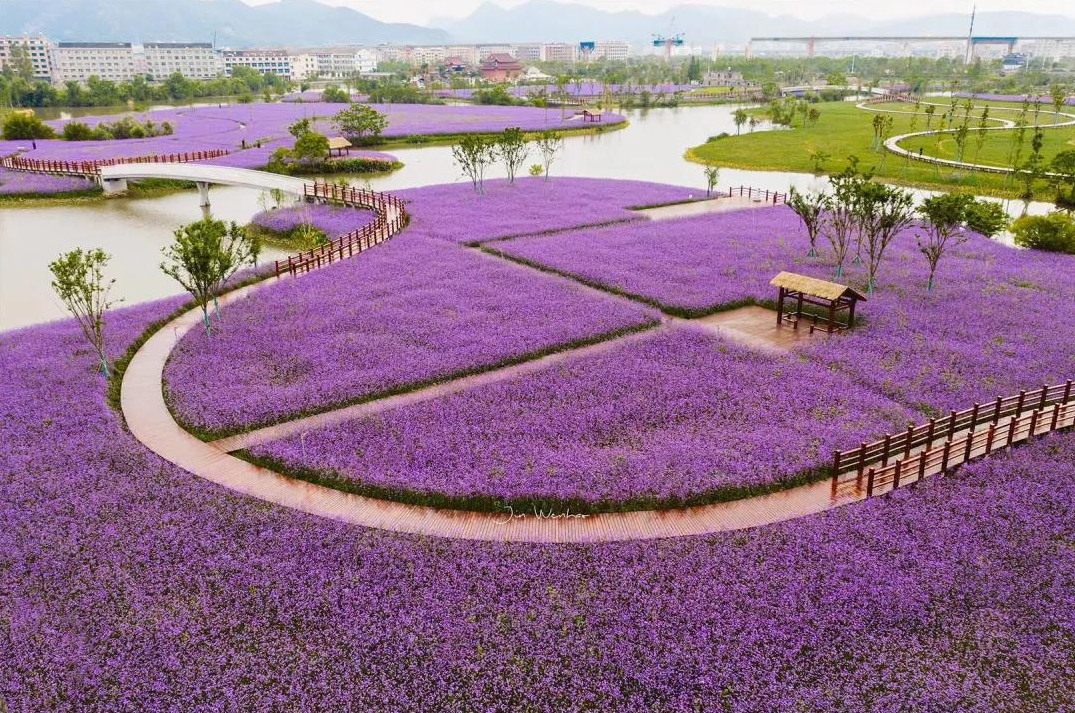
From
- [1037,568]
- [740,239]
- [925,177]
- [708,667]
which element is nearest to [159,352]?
[708,667]

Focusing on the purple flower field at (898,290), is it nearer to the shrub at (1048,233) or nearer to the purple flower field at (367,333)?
the shrub at (1048,233)

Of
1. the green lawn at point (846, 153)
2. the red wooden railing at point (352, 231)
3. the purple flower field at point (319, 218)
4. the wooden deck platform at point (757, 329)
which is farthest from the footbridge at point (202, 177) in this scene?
the green lawn at point (846, 153)

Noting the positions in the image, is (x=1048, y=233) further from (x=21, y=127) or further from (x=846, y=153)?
(x=21, y=127)

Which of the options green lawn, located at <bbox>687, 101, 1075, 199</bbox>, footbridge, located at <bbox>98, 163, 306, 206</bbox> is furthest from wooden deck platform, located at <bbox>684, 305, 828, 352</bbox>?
green lawn, located at <bbox>687, 101, 1075, 199</bbox>

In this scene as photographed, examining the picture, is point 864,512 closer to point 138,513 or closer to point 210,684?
point 210,684

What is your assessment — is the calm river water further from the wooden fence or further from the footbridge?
the wooden fence

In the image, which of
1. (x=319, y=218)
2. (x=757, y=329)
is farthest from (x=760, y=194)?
(x=757, y=329)
